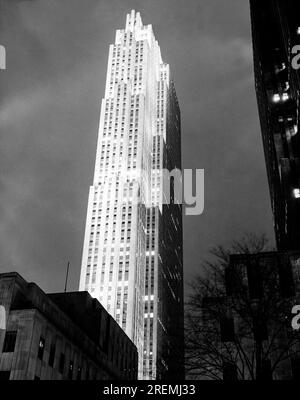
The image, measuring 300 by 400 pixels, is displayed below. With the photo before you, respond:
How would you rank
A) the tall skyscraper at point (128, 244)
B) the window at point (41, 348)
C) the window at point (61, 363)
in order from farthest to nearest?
1. the tall skyscraper at point (128, 244)
2. the window at point (61, 363)
3. the window at point (41, 348)

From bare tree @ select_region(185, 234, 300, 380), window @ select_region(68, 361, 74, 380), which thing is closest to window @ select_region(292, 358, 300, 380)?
bare tree @ select_region(185, 234, 300, 380)

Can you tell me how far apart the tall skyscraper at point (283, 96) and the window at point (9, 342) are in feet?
163

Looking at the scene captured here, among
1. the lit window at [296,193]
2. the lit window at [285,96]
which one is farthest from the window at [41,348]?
the lit window at [285,96]

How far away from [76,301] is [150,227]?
356 feet

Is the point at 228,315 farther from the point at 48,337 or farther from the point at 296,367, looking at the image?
the point at 48,337

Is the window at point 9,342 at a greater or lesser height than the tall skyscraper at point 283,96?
lesser

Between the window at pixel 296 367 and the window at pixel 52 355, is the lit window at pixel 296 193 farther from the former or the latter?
the window at pixel 52 355

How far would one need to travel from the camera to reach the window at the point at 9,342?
5225 centimetres

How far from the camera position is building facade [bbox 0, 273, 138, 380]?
171 ft

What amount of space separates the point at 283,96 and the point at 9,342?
82.4m

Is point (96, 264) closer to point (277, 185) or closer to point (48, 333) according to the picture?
point (277, 185)

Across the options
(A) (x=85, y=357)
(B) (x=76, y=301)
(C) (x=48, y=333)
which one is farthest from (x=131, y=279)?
(C) (x=48, y=333)

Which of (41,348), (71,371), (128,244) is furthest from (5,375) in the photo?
(128,244)

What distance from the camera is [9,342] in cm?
5281
